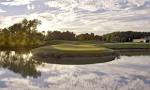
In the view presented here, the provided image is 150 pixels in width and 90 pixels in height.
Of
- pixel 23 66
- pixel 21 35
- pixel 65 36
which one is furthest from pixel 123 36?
pixel 23 66

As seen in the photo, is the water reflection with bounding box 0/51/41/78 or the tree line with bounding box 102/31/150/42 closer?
the water reflection with bounding box 0/51/41/78

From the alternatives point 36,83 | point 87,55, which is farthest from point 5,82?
point 87,55

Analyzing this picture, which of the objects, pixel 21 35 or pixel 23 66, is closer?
pixel 23 66

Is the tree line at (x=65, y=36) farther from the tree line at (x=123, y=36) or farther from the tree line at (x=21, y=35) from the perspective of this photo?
the tree line at (x=21, y=35)

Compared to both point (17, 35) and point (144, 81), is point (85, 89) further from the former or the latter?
point (17, 35)

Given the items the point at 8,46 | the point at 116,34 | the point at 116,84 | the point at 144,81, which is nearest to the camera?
the point at 116,84

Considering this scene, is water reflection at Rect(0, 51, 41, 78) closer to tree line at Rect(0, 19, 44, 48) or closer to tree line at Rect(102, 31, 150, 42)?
tree line at Rect(0, 19, 44, 48)

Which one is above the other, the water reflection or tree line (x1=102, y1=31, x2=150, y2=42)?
the water reflection

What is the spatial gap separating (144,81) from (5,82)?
588cm

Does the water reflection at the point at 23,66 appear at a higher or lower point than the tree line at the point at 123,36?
higher

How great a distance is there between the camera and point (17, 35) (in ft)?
246

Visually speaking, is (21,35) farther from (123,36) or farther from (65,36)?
(123,36)

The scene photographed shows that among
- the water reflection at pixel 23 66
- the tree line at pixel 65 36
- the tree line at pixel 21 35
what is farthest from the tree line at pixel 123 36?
the water reflection at pixel 23 66

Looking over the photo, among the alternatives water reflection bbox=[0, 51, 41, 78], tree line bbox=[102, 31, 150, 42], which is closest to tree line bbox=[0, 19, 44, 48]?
water reflection bbox=[0, 51, 41, 78]
